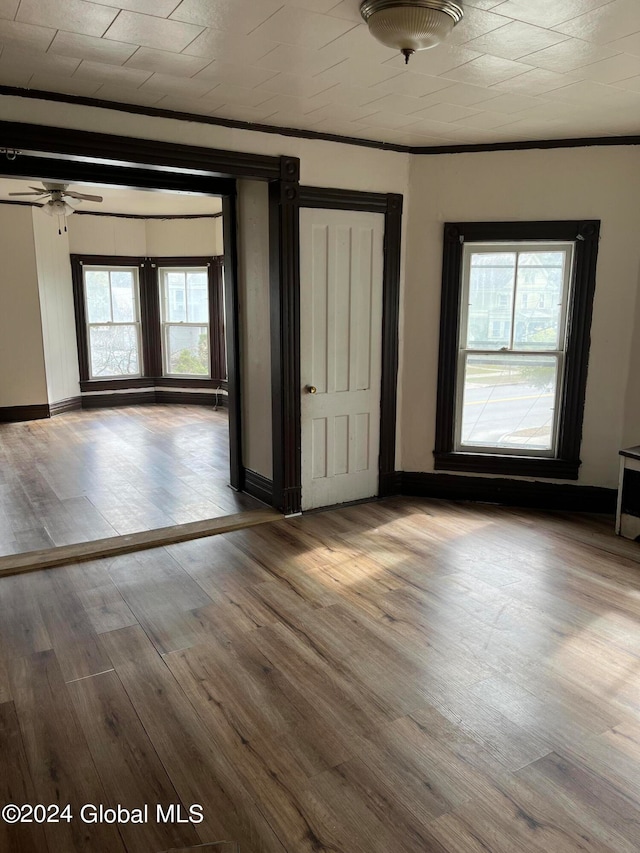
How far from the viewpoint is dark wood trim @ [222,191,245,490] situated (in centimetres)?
497

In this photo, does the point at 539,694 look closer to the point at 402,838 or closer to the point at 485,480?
the point at 402,838

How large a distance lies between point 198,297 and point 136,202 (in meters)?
1.76

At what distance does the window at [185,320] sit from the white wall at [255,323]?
189 inches

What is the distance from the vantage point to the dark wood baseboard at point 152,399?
373 inches

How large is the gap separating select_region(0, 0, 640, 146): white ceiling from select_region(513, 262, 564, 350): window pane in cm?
99

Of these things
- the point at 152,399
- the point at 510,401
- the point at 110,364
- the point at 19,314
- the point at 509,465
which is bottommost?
the point at 152,399

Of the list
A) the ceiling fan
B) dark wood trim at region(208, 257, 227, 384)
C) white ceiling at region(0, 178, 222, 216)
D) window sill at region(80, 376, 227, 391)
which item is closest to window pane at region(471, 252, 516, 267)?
white ceiling at region(0, 178, 222, 216)

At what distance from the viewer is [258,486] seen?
504 centimetres

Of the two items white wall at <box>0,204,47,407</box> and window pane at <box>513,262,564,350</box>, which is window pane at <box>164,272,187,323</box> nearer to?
white wall at <box>0,204,47,407</box>

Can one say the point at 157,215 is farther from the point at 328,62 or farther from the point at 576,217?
the point at 328,62

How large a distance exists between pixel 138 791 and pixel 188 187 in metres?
3.91

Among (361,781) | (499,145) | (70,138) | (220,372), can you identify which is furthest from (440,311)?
(220,372)

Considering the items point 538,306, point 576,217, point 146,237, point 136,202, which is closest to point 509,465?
point 538,306

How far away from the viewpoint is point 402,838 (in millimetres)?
1896
